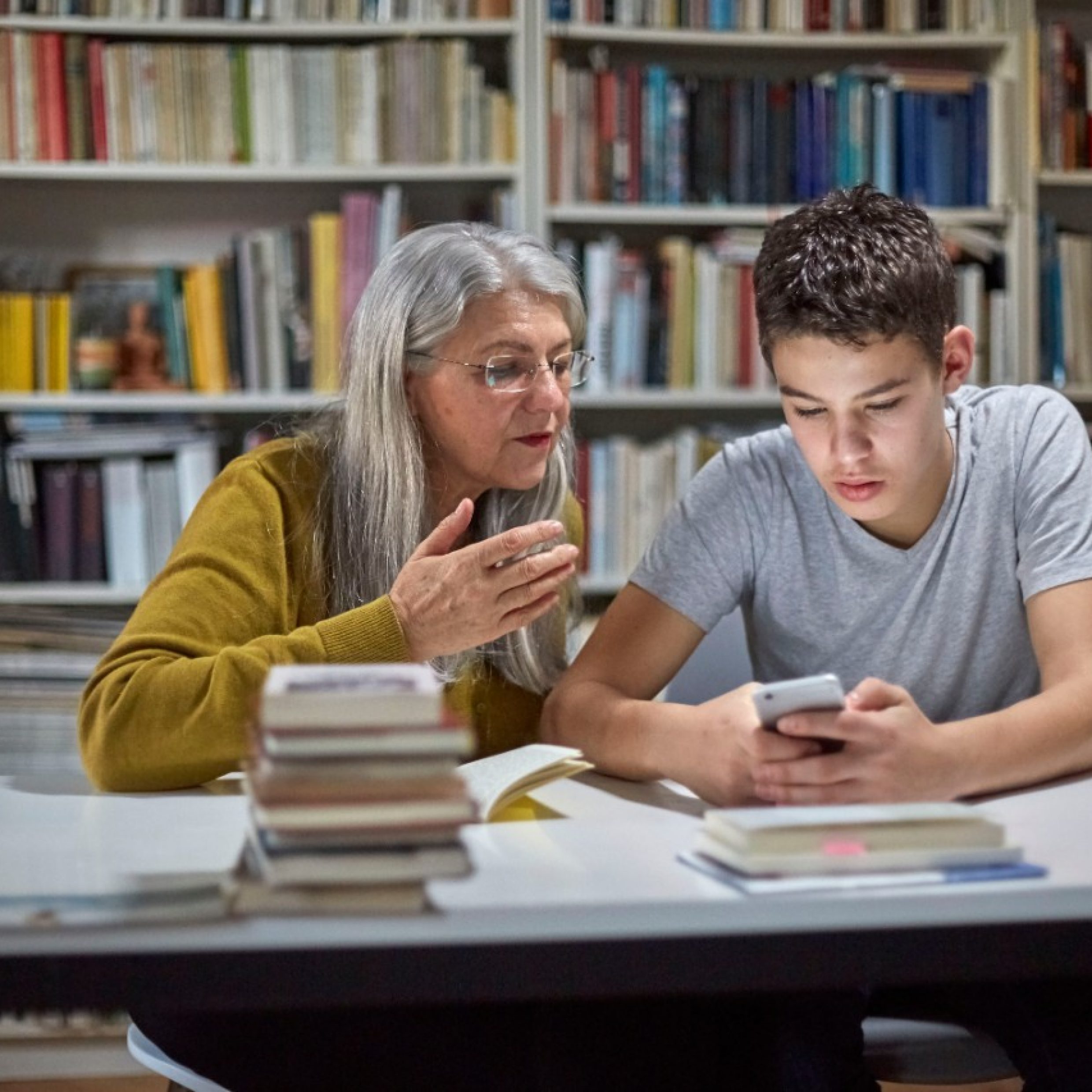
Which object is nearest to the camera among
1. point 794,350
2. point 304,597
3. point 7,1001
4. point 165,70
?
point 7,1001

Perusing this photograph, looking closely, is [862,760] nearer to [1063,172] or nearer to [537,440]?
[537,440]

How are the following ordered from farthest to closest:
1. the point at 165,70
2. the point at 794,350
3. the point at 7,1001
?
1. the point at 165,70
2. the point at 794,350
3. the point at 7,1001

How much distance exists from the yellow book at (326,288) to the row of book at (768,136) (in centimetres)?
44

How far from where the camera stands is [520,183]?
2.83 meters

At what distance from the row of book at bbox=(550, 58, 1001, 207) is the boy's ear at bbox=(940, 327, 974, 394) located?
1.46 meters

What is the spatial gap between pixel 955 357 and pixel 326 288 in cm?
158

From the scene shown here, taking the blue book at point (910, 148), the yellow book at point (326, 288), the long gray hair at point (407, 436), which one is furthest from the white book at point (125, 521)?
the blue book at point (910, 148)

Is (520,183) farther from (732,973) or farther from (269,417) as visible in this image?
(732,973)

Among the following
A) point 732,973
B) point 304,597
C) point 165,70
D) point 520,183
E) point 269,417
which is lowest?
point 732,973

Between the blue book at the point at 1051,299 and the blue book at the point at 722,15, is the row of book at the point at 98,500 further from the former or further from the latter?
the blue book at the point at 1051,299

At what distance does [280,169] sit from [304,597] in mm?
1491

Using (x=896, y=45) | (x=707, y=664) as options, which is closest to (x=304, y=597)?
(x=707, y=664)

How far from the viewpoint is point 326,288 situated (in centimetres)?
282

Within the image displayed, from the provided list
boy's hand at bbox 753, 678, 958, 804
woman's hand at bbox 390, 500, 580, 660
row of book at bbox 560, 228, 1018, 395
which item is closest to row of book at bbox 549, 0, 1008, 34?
row of book at bbox 560, 228, 1018, 395
